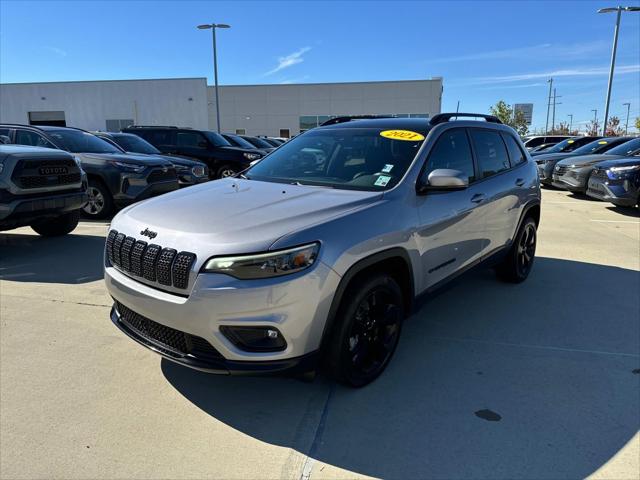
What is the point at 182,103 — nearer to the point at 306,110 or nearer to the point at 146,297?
the point at 306,110

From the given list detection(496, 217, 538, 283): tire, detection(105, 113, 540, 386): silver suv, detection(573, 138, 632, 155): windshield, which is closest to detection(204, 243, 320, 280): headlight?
detection(105, 113, 540, 386): silver suv

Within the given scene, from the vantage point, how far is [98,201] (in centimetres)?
845

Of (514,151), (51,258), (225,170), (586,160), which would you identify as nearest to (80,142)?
(51,258)

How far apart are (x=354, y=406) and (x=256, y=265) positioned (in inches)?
44.0

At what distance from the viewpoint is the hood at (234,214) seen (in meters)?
2.41

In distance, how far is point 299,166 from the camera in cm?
381

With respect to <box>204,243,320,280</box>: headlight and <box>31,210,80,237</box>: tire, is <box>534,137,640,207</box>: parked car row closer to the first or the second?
<box>204,243,320,280</box>: headlight

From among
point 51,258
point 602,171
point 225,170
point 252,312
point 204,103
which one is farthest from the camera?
point 204,103

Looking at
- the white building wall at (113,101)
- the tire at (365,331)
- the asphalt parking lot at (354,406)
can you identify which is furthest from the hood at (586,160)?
the white building wall at (113,101)

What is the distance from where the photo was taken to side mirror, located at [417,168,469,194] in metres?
3.14

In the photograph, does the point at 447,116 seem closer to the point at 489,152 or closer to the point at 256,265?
the point at 489,152

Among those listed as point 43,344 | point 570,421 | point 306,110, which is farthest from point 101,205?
point 306,110

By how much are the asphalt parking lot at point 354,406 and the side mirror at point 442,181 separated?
4.09ft

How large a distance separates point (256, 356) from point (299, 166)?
74.1 inches
